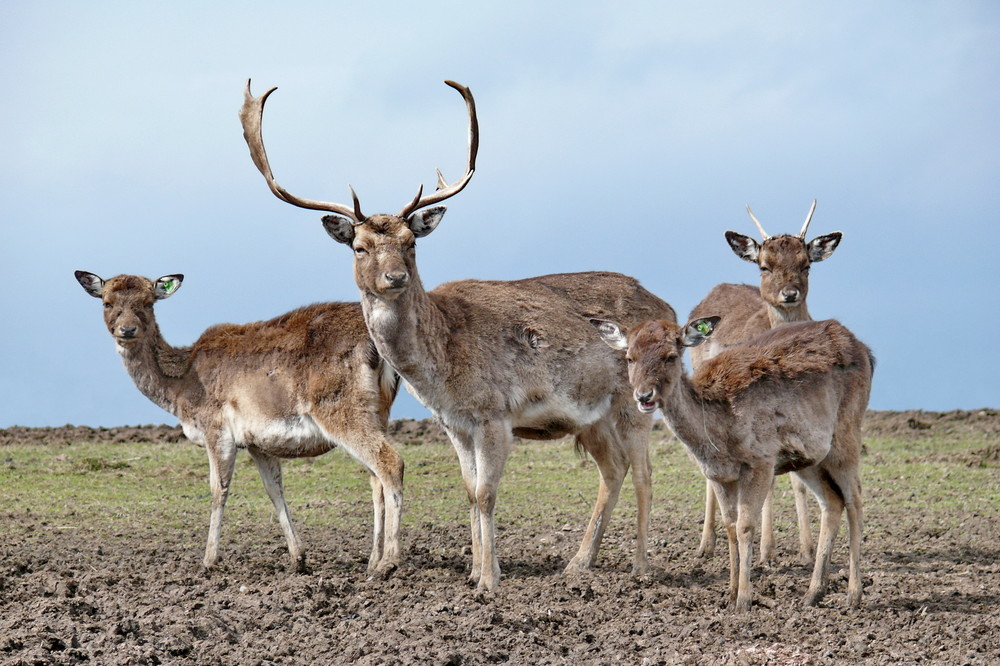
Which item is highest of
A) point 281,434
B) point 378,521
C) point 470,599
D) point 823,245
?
point 823,245

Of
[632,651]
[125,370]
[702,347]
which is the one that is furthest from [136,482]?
[632,651]

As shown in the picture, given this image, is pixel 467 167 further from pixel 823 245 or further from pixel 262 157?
pixel 823 245

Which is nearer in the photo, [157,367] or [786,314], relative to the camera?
[157,367]

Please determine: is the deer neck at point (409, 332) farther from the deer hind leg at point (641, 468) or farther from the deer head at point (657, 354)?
the deer hind leg at point (641, 468)

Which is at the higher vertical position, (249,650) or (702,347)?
(702,347)

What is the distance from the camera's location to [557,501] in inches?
556

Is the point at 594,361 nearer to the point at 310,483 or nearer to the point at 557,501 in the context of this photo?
the point at 557,501

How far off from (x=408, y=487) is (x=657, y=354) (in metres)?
7.71

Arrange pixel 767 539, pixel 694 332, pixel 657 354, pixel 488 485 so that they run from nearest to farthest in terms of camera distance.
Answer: pixel 657 354 → pixel 694 332 → pixel 488 485 → pixel 767 539

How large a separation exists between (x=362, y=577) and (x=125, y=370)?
347cm

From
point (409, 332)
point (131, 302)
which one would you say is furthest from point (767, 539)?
point (131, 302)

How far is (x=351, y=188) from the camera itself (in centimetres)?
919

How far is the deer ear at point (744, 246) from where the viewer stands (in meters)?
12.1

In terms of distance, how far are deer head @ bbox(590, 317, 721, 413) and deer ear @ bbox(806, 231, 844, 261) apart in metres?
4.20
